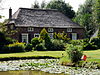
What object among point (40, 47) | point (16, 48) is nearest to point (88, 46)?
point (40, 47)

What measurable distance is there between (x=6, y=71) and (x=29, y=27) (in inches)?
1127

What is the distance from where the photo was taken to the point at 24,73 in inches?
719

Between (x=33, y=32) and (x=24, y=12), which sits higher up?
(x=24, y=12)

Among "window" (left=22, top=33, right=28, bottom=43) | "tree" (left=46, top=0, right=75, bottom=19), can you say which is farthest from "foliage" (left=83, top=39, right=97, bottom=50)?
"tree" (left=46, top=0, right=75, bottom=19)

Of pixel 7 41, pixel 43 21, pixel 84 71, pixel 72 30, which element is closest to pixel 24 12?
pixel 43 21

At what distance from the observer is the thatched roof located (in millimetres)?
48050

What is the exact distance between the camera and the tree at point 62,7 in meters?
74.9

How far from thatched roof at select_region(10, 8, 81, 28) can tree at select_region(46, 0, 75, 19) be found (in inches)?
809

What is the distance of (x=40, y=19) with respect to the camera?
166 feet

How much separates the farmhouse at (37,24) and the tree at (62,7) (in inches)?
801

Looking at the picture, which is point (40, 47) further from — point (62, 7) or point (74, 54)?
point (62, 7)

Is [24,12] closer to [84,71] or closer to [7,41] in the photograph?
[7,41]

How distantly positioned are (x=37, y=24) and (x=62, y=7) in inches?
1123

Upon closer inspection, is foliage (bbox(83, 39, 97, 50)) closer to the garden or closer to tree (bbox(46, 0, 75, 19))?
the garden
